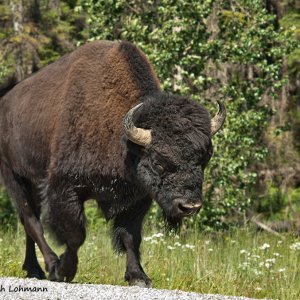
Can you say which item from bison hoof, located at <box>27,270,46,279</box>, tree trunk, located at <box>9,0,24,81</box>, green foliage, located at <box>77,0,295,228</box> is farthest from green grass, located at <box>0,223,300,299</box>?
tree trunk, located at <box>9,0,24,81</box>

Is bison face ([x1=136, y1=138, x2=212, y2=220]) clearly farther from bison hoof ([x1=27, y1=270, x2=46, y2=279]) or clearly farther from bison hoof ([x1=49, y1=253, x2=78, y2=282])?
bison hoof ([x1=27, y1=270, x2=46, y2=279])

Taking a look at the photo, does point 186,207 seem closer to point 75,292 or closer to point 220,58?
point 75,292

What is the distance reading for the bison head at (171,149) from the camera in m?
7.60

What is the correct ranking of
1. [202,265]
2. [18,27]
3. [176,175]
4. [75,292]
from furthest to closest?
[18,27] → [202,265] → [176,175] → [75,292]

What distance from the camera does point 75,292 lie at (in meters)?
6.38

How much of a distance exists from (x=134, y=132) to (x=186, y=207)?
92 centimetres

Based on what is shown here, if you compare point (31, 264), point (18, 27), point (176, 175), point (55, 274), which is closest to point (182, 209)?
point (176, 175)

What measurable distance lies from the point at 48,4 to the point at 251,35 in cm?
836

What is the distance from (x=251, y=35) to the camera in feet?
45.9

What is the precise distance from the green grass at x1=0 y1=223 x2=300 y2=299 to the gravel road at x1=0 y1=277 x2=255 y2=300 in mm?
1723

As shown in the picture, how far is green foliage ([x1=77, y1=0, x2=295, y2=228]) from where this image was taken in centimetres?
1370

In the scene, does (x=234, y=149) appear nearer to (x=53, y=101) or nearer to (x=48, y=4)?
(x=53, y=101)

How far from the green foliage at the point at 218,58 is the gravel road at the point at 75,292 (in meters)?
6.99

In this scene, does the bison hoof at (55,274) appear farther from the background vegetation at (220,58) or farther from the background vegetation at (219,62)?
the background vegetation at (220,58)
